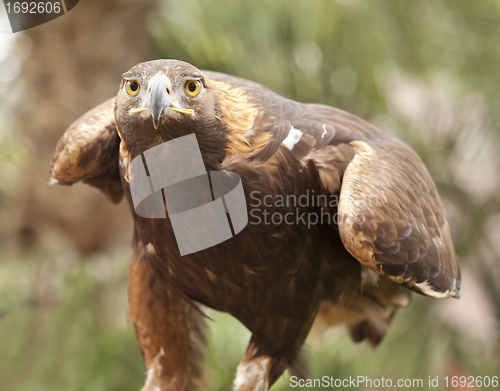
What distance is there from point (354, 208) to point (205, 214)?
333 mm

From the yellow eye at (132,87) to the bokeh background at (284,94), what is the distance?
71.5 inches

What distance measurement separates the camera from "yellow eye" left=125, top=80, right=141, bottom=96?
0.98 m

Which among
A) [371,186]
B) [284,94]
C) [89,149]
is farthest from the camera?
[284,94]

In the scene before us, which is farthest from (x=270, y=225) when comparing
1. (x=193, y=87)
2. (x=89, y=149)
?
(x=89, y=149)

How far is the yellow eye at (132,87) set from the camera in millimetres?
981

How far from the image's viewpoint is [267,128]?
3.79ft

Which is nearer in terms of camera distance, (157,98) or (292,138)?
(157,98)

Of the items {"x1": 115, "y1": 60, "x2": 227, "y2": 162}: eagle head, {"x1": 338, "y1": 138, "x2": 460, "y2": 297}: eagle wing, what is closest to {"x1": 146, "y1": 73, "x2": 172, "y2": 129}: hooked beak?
{"x1": 115, "y1": 60, "x2": 227, "y2": 162}: eagle head

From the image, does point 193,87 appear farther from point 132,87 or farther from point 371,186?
point 371,186

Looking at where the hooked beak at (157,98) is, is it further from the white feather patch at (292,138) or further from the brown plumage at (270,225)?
the white feather patch at (292,138)

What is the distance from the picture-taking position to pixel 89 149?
1.36 meters

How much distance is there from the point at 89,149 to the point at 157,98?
53cm

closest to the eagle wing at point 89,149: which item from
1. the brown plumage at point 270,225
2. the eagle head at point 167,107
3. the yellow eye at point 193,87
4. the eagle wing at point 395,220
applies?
the brown plumage at point 270,225

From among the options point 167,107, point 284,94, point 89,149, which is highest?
point 167,107
